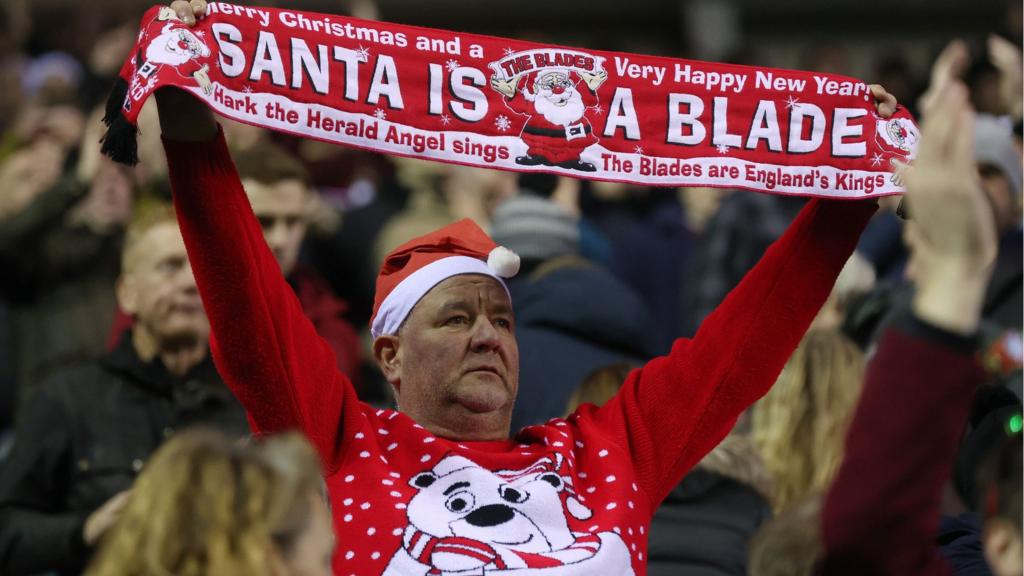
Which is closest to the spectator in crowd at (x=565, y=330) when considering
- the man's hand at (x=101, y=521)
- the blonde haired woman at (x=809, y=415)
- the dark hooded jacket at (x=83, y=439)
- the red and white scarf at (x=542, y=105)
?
the blonde haired woman at (x=809, y=415)

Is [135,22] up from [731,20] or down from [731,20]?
down

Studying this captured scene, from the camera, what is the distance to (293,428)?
3.53 meters

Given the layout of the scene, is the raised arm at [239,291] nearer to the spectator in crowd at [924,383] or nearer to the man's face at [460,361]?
the man's face at [460,361]

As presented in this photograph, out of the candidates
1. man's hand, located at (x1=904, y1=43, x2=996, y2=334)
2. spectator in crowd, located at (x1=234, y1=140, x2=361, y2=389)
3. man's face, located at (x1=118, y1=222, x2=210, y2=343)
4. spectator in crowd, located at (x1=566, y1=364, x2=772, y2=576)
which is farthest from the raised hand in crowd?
spectator in crowd, located at (x1=234, y1=140, x2=361, y2=389)

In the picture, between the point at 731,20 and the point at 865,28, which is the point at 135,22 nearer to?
the point at 731,20

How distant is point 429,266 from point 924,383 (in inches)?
68.9

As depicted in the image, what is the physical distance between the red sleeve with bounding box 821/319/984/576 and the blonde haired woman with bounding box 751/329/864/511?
2.47 m

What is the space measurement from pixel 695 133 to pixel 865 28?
8.14 metres

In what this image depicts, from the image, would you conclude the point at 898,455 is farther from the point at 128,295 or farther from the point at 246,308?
the point at 128,295

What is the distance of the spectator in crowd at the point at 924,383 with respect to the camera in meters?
2.48

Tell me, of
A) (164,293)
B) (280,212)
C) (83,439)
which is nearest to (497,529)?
(83,439)

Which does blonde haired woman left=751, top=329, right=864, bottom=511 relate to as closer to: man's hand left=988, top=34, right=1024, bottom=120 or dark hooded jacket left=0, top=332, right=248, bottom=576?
man's hand left=988, top=34, right=1024, bottom=120

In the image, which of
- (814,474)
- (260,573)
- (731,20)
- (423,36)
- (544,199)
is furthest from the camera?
(731,20)

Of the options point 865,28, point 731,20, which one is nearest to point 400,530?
point 731,20
